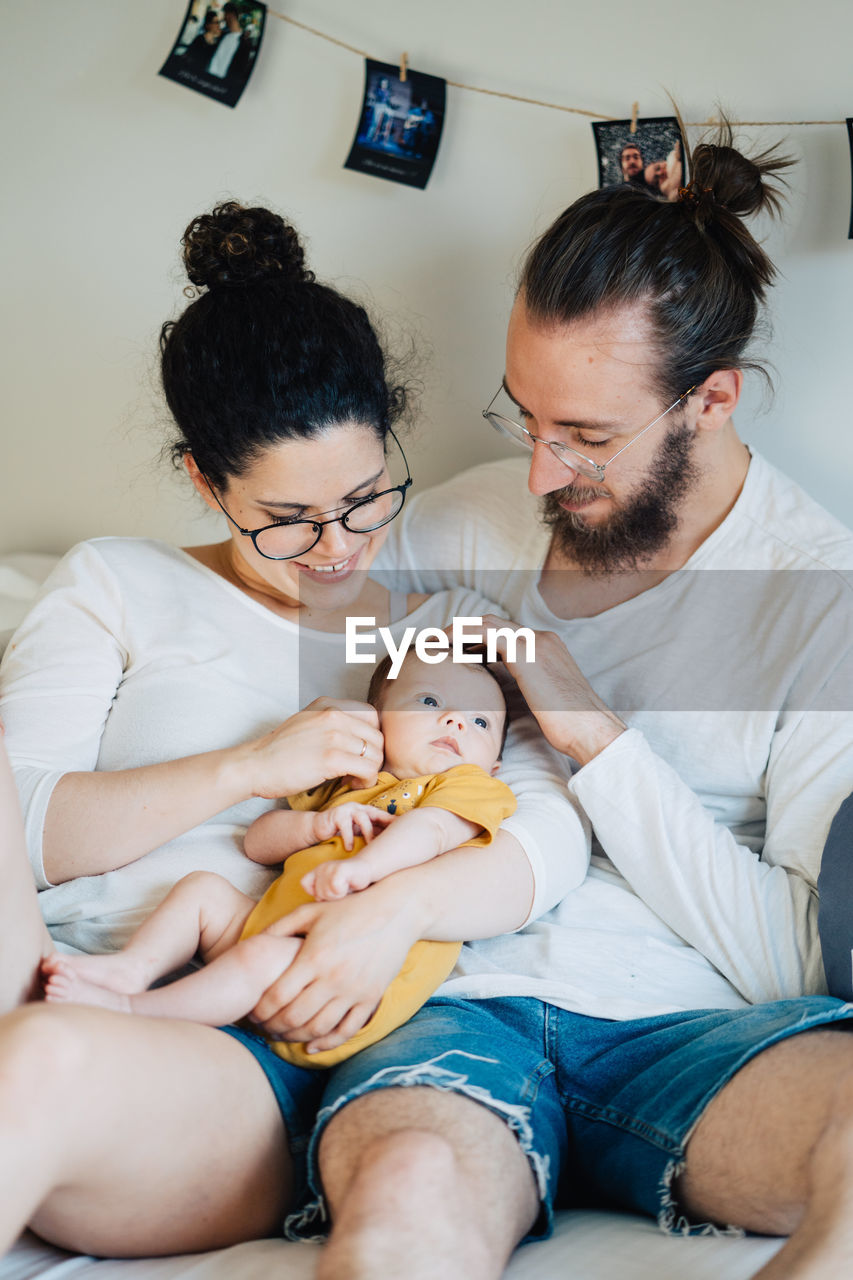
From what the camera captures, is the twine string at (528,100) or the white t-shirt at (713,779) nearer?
the white t-shirt at (713,779)

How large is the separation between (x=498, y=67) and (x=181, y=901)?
179 cm

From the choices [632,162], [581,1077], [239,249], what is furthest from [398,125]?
[581,1077]

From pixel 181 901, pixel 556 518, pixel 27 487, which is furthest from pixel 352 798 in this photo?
pixel 27 487

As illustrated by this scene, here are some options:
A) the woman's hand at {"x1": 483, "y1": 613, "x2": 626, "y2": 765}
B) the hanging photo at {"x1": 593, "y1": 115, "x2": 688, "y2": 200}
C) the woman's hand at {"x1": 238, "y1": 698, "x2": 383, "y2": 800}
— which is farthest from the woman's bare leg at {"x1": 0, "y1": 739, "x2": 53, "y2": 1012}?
the hanging photo at {"x1": 593, "y1": 115, "x2": 688, "y2": 200}

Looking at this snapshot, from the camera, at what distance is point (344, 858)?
1450 millimetres

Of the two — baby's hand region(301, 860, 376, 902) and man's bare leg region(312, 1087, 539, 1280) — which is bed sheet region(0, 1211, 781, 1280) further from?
baby's hand region(301, 860, 376, 902)

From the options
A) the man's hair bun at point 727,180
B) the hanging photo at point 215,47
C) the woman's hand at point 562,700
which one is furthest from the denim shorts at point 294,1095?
the hanging photo at point 215,47

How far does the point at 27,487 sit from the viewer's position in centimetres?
257

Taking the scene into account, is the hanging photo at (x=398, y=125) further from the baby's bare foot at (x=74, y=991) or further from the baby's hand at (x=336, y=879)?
the baby's bare foot at (x=74, y=991)

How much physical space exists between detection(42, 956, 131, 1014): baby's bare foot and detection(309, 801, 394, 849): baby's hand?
1.15 ft

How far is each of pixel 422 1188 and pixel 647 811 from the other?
696 mm

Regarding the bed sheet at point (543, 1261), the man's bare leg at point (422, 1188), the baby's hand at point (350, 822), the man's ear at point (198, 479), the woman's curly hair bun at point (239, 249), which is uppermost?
the woman's curly hair bun at point (239, 249)

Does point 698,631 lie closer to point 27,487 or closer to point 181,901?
point 181,901

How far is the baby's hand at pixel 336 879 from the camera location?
1.34 m
